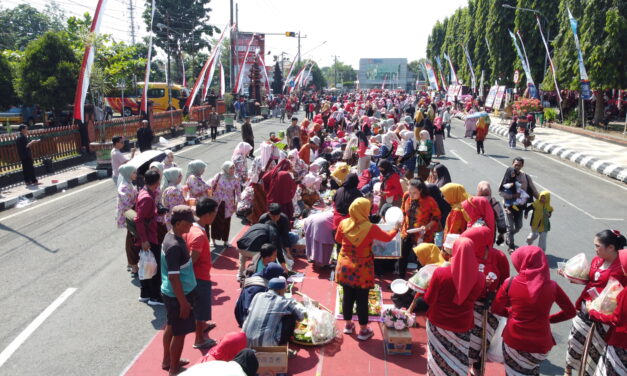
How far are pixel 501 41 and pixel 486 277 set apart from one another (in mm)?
42091

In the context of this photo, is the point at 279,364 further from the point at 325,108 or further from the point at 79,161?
the point at 325,108

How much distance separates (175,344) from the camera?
438cm

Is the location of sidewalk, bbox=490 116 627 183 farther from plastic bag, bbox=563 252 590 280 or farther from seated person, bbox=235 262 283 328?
seated person, bbox=235 262 283 328

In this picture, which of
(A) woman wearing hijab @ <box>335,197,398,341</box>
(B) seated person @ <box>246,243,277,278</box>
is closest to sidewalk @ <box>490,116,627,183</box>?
(A) woman wearing hijab @ <box>335,197,398,341</box>

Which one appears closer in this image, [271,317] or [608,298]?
[608,298]

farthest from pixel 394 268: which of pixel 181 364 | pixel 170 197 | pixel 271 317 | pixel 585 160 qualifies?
pixel 585 160

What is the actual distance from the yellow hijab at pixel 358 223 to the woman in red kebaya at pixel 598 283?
2.01 metres

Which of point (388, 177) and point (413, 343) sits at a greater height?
point (388, 177)

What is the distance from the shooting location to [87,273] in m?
7.20

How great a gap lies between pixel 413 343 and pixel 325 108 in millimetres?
18953

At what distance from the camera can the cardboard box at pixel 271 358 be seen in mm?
4406

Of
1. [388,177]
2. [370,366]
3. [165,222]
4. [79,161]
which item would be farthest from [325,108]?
[370,366]

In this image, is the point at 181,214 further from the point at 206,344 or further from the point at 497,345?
the point at 497,345

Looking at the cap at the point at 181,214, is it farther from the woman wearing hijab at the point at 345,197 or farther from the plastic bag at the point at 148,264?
the woman wearing hijab at the point at 345,197
